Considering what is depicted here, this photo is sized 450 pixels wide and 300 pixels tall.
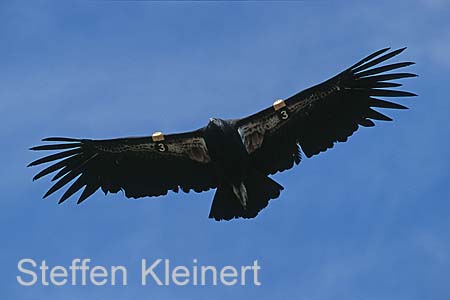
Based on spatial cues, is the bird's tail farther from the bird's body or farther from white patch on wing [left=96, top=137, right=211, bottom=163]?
white patch on wing [left=96, top=137, right=211, bottom=163]

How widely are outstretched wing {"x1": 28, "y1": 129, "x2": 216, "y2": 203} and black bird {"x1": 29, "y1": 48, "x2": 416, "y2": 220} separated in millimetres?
18

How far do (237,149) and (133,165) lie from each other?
96.1 inches

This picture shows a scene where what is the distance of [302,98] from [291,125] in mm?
578

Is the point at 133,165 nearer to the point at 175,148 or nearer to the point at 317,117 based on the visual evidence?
the point at 175,148

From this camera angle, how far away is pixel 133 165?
31469 millimetres

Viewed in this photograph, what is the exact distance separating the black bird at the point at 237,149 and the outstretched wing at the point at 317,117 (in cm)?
2

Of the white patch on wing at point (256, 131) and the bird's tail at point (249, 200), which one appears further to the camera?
the white patch on wing at point (256, 131)

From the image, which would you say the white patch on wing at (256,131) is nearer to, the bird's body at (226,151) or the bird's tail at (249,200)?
the bird's body at (226,151)

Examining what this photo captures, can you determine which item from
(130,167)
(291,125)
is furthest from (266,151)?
(130,167)

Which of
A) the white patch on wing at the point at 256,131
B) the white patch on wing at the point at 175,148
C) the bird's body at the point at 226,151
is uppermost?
the white patch on wing at the point at 175,148

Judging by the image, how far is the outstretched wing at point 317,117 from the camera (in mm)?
29797

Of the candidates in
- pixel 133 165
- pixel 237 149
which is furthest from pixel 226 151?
pixel 133 165

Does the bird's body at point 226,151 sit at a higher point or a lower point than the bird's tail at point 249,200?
higher

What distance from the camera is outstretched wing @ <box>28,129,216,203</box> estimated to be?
31047 millimetres
